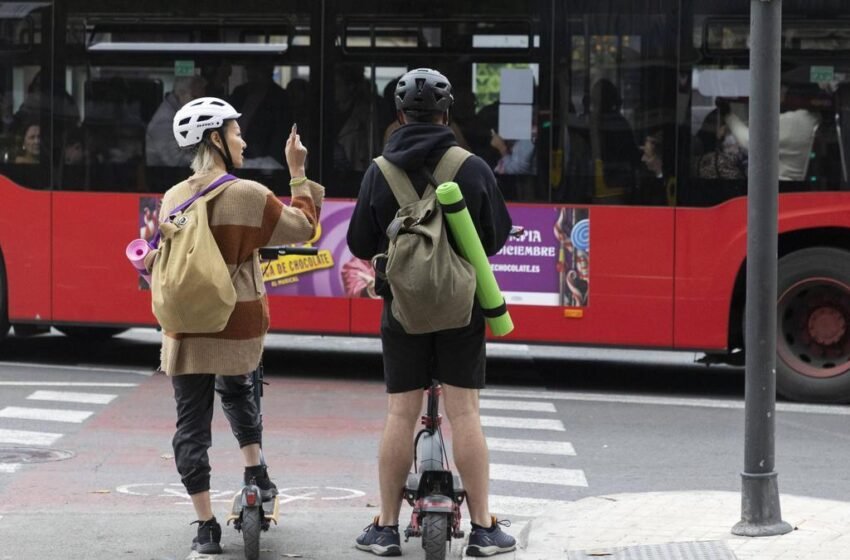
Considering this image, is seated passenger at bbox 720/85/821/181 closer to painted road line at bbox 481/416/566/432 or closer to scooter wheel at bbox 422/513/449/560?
painted road line at bbox 481/416/566/432

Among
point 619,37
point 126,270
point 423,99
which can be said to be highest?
point 619,37

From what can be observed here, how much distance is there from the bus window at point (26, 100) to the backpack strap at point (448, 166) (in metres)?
6.90

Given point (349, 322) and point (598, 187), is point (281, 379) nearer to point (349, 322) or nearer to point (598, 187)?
point (349, 322)

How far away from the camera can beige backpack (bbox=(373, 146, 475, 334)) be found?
19.5ft

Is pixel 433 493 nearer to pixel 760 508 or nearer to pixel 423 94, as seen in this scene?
pixel 760 508

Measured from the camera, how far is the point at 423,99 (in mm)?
6195

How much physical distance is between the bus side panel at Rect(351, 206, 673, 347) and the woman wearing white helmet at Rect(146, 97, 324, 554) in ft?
17.3

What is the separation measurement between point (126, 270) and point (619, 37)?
13.7 feet

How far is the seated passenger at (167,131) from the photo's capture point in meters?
12.2

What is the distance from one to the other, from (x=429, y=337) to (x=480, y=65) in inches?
222

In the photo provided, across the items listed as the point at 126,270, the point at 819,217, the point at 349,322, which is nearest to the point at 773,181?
the point at 819,217

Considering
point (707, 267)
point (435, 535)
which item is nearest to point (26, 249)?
point (707, 267)

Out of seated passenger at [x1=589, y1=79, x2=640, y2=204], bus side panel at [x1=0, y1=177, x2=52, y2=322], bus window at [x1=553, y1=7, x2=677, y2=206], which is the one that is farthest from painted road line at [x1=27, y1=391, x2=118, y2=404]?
seated passenger at [x1=589, y1=79, x2=640, y2=204]

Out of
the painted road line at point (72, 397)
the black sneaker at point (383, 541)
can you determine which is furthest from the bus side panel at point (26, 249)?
the black sneaker at point (383, 541)
